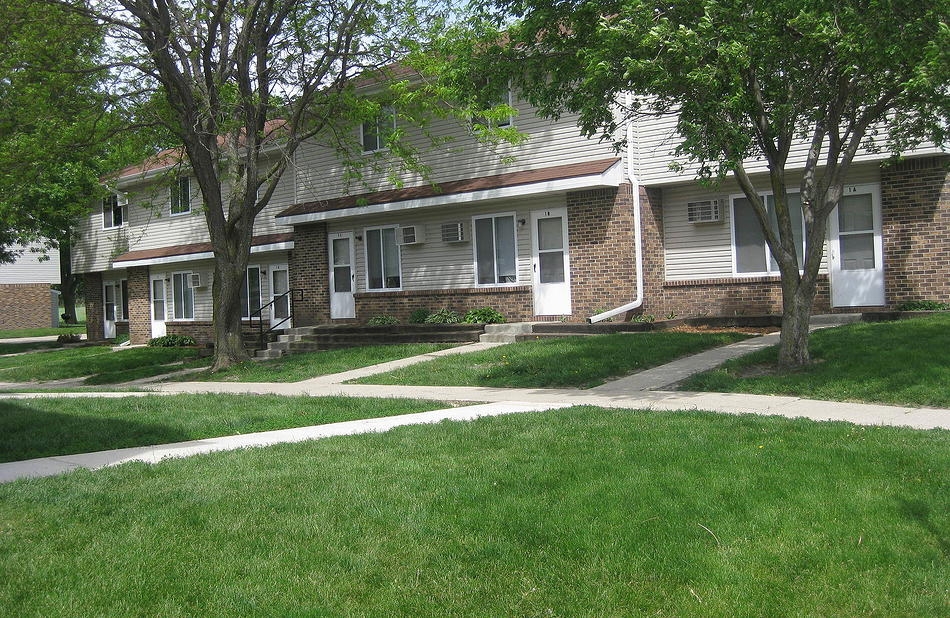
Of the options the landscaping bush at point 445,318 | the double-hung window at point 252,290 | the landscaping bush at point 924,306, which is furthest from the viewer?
the double-hung window at point 252,290

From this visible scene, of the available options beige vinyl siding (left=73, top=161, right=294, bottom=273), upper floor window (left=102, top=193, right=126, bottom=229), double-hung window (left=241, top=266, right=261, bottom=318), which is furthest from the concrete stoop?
upper floor window (left=102, top=193, right=126, bottom=229)

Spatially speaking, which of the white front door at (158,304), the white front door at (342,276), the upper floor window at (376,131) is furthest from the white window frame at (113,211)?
the upper floor window at (376,131)

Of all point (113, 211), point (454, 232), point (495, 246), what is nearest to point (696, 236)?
point (495, 246)

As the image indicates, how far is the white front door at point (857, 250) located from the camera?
15.8 m

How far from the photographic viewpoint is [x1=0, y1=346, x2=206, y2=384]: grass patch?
63.2 feet

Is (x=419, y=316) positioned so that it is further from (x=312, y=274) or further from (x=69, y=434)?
(x=69, y=434)

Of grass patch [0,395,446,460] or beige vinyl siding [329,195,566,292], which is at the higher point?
beige vinyl siding [329,195,566,292]

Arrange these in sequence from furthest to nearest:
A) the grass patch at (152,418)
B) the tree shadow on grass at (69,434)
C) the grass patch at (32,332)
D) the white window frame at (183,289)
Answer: the grass patch at (32,332) < the white window frame at (183,289) < the grass patch at (152,418) < the tree shadow on grass at (69,434)

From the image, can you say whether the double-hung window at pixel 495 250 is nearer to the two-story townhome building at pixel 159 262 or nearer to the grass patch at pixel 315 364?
the grass patch at pixel 315 364

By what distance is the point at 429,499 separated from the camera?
18.7 ft

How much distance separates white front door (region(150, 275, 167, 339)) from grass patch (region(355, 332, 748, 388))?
17054 millimetres

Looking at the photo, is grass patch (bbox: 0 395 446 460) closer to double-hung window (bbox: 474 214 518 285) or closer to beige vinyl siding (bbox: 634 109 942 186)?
double-hung window (bbox: 474 214 518 285)

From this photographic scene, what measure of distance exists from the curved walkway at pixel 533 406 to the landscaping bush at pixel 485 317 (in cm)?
536

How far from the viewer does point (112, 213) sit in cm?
3141
